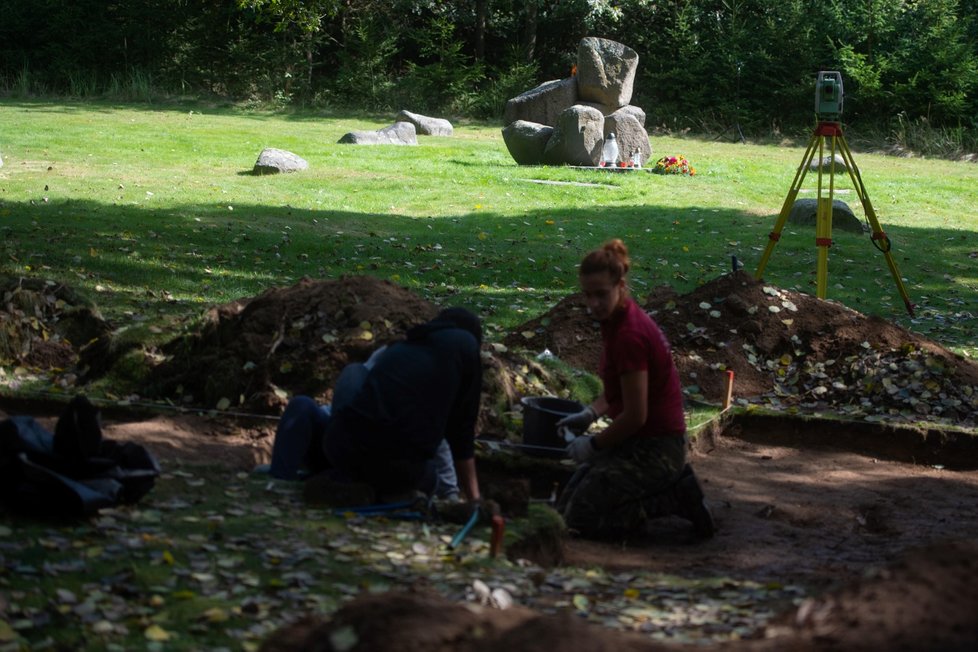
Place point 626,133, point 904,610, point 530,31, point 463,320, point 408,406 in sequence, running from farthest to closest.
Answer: point 530,31 → point 626,133 → point 463,320 → point 408,406 → point 904,610

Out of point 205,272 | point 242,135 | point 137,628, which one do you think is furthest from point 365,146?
point 137,628

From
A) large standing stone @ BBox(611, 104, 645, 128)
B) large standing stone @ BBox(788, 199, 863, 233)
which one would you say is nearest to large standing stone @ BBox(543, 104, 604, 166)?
large standing stone @ BBox(611, 104, 645, 128)

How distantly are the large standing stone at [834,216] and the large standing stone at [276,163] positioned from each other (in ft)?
27.9

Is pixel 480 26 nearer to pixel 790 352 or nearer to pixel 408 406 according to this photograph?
pixel 790 352

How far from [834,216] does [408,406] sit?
1302cm

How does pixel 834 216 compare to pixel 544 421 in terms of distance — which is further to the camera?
pixel 834 216

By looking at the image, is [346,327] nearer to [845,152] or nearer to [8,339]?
[8,339]

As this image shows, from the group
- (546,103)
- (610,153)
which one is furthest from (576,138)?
(546,103)

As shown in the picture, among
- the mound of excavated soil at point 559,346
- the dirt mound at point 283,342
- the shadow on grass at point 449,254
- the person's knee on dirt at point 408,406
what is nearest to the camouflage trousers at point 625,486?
the person's knee on dirt at point 408,406

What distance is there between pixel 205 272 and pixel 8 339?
3.81 meters

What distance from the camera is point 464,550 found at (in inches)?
215

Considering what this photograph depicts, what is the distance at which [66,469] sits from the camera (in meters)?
5.40

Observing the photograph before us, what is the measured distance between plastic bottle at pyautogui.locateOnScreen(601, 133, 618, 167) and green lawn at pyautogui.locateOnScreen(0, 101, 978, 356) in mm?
1017

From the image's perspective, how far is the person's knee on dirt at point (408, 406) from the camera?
601cm
